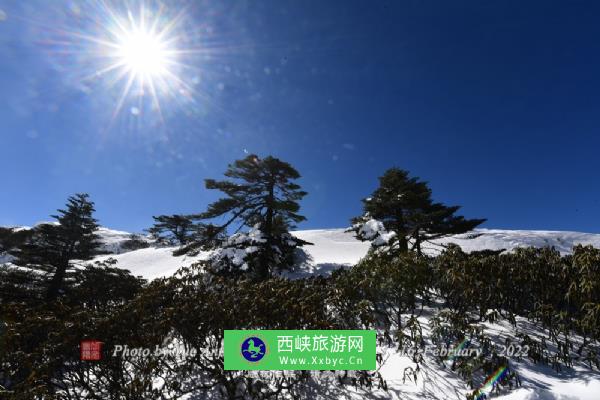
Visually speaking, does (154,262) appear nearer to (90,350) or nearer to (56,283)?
(56,283)

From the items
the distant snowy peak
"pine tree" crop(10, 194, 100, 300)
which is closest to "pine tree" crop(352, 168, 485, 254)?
the distant snowy peak

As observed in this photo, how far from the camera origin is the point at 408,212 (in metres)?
16.1

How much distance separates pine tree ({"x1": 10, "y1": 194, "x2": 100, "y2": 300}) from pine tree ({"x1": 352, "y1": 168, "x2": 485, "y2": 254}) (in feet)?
53.6

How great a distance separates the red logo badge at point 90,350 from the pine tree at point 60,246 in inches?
558

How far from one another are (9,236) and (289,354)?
2852 centimetres

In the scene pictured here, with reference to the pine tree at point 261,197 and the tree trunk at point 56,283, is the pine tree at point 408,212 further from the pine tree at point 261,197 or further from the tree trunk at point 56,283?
the tree trunk at point 56,283

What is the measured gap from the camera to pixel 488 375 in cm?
455

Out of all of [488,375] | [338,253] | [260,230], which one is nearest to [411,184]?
[260,230]

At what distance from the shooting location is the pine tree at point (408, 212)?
1512 centimetres

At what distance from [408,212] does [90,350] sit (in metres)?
→ 15.6

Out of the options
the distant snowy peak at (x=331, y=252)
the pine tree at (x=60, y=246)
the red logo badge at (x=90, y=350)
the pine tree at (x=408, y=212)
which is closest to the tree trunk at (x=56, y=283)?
the pine tree at (x=60, y=246)

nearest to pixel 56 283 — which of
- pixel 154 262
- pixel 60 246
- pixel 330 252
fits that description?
pixel 60 246

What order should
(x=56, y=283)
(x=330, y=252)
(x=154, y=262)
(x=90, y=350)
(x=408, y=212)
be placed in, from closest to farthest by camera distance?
(x=90, y=350) → (x=56, y=283) → (x=408, y=212) → (x=154, y=262) → (x=330, y=252)

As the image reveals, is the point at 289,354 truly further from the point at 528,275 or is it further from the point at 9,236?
the point at 9,236
